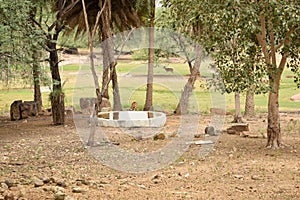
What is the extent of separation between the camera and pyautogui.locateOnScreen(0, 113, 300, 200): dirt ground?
5324mm

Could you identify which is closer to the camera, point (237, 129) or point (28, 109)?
point (237, 129)

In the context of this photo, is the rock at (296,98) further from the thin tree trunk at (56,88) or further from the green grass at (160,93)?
the thin tree trunk at (56,88)

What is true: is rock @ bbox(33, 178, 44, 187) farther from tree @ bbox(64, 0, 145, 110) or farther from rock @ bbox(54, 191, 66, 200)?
tree @ bbox(64, 0, 145, 110)

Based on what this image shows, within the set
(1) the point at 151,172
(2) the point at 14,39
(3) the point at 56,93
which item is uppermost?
(2) the point at 14,39

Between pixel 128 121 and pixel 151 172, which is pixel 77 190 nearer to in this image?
pixel 151 172

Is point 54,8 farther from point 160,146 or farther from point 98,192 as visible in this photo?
point 98,192

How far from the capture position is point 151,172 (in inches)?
276

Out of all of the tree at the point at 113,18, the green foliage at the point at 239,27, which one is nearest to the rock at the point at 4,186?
the green foliage at the point at 239,27

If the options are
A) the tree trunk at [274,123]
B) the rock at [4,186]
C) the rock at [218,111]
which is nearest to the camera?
the rock at [4,186]

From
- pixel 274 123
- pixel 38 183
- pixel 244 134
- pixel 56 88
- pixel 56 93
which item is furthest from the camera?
pixel 56 88

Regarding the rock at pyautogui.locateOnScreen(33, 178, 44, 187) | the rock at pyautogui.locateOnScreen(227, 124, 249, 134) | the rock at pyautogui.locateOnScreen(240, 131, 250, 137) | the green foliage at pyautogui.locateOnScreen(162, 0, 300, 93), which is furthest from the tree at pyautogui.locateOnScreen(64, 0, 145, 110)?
the rock at pyautogui.locateOnScreen(33, 178, 44, 187)

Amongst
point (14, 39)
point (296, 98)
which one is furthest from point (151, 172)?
point (296, 98)

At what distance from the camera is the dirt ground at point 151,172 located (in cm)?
532

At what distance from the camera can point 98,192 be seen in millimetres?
5246
